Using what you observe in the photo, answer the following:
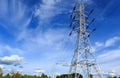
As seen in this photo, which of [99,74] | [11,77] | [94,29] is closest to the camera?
[99,74]

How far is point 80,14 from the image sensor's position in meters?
42.5

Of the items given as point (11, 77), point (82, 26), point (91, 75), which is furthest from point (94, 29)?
point (11, 77)

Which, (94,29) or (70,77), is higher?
(94,29)

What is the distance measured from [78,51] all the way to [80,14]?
7.13 m

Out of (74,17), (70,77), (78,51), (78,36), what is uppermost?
(74,17)

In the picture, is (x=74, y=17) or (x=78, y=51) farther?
(x=74, y=17)

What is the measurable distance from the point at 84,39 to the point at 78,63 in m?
3.98

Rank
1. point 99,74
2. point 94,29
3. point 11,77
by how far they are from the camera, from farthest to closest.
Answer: point 11,77 < point 94,29 < point 99,74

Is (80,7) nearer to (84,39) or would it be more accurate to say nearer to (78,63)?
(84,39)

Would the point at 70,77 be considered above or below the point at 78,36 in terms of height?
below

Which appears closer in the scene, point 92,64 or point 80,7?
point 92,64

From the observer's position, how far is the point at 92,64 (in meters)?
38.7

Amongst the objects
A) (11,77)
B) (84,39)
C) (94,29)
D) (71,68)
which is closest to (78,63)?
(71,68)

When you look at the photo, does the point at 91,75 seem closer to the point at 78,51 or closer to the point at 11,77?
the point at 78,51
